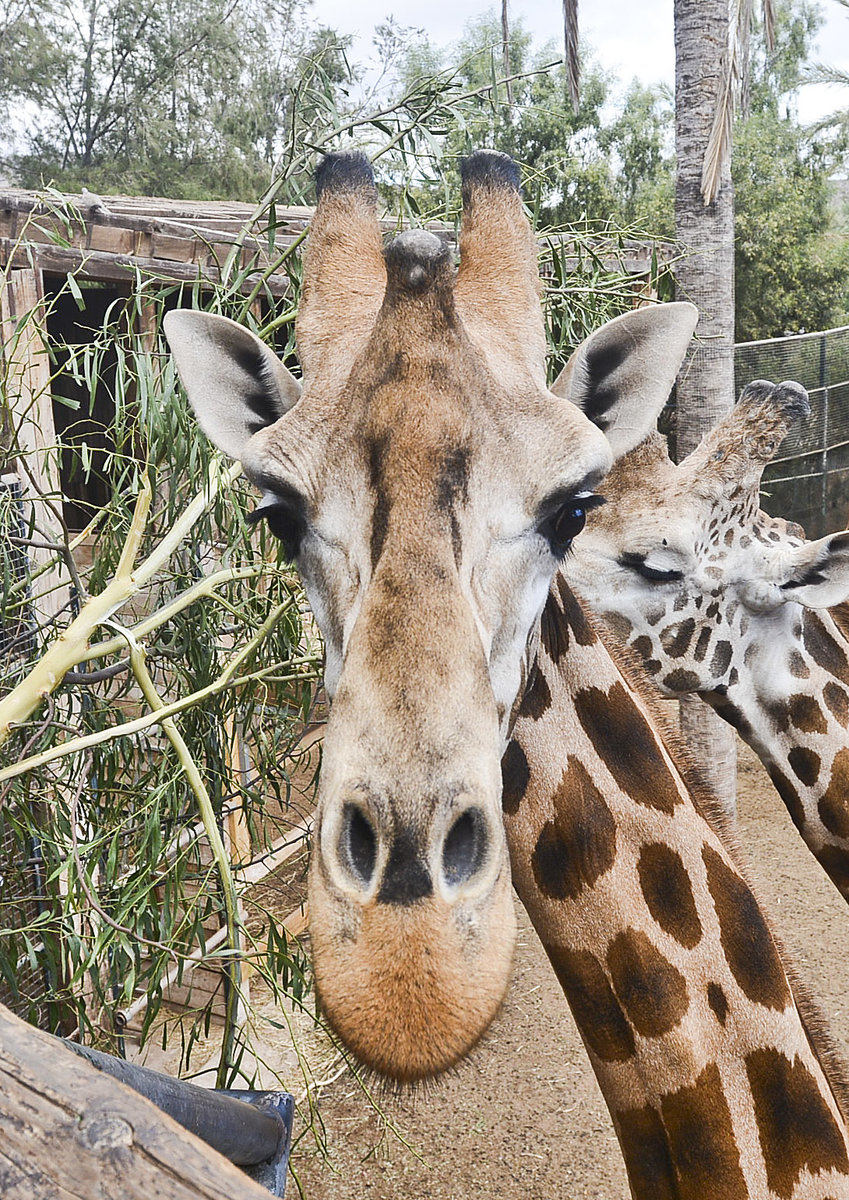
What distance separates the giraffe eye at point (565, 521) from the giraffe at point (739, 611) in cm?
209

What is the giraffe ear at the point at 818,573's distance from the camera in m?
3.40

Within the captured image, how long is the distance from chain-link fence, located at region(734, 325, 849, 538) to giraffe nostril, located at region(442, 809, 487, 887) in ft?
28.8

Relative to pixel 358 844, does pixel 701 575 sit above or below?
below

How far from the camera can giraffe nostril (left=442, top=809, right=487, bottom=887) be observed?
4.13ft

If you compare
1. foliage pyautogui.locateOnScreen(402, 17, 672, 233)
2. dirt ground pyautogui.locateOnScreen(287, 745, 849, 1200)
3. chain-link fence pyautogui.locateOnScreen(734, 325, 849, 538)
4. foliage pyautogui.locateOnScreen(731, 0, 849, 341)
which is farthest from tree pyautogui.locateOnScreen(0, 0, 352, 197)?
dirt ground pyautogui.locateOnScreen(287, 745, 849, 1200)

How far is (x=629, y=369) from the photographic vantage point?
1888mm

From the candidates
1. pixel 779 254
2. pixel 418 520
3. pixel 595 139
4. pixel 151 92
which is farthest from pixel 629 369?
pixel 151 92

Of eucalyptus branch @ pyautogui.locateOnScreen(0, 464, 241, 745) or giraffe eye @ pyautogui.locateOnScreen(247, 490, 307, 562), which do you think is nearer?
giraffe eye @ pyautogui.locateOnScreen(247, 490, 307, 562)

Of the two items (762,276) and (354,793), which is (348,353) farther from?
(762,276)

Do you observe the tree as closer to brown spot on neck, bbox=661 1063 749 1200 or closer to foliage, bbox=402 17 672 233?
foliage, bbox=402 17 672 233

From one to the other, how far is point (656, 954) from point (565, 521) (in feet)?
3.14

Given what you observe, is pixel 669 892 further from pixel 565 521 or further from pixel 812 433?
pixel 812 433

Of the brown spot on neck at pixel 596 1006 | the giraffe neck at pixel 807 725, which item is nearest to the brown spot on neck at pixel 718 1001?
the brown spot on neck at pixel 596 1006

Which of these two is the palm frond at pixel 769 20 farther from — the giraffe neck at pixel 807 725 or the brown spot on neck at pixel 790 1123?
the brown spot on neck at pixel 790 1123
